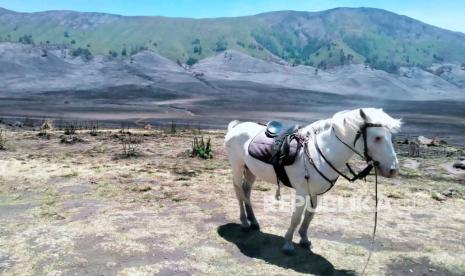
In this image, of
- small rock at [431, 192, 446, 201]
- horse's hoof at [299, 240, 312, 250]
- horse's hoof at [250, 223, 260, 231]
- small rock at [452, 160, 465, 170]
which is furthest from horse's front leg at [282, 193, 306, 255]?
small rock at [452, 160, 465, 170]

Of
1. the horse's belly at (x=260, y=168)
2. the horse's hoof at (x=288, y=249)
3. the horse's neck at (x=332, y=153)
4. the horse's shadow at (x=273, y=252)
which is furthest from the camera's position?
the horse's belly at (x=260, y=168)

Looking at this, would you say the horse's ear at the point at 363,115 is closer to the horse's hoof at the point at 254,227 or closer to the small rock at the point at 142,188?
the horse's hoof at the point at 254,227

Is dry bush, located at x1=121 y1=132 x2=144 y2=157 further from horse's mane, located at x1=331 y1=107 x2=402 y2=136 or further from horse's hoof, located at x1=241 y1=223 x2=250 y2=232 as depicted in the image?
horse's mane, located at x1=331 y1=107 x2=402 y2=136

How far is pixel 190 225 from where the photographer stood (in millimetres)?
8211

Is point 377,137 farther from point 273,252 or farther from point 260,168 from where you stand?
point 273,252

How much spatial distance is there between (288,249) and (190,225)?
2.09 metres

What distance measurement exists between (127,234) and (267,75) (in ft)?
470

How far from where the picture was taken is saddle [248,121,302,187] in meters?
6.72

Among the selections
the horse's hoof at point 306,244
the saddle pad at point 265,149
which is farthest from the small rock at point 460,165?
the saddle pad at point 265,149

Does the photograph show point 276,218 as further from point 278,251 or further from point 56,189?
point 56,189

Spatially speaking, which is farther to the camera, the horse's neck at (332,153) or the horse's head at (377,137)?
the horse's neck at (332,153)

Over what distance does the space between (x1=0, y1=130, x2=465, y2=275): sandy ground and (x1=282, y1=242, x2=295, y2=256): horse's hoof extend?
11cm

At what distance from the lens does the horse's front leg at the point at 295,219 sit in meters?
6.62

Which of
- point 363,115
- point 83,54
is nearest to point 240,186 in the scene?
point 363,115
